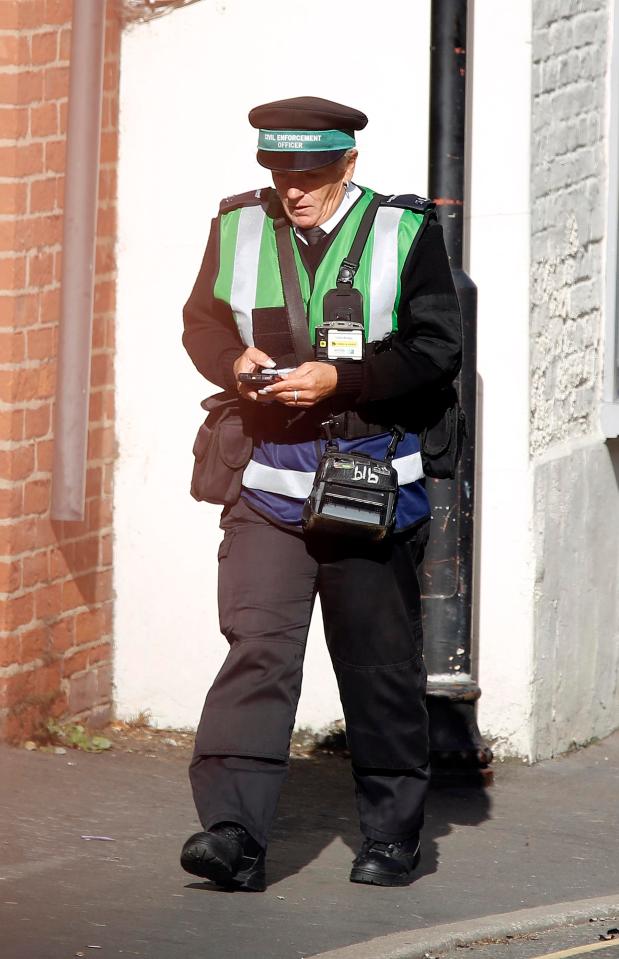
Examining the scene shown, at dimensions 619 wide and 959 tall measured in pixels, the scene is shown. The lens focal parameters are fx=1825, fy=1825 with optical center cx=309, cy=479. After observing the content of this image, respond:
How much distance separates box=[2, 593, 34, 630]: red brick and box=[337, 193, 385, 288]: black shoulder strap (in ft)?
6.67

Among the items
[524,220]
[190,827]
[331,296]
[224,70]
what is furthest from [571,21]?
[190,827]

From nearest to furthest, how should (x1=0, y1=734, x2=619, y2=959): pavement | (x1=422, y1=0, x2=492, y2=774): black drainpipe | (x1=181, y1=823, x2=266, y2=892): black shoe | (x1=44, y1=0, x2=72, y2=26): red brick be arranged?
(x1=0, y1=734, x2=619, y2=959): pavement
(x1=181, y1=823, x2=266, y2=892): black shoe
(x1=422, y1=0, x2=492, y2=774): black drainpipe
(x1=44, y1=0, x2=72, y2=26): red brick

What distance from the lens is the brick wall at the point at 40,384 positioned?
5.88m

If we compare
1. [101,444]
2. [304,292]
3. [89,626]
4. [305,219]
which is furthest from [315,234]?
[89,626]

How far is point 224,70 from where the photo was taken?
20.9 feet

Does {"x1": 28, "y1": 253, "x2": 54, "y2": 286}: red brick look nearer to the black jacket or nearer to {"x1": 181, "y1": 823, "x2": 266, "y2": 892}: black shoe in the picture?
the black jacket

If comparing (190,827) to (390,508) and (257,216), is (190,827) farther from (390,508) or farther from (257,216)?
(257,216)

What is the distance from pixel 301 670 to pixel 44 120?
7.54ft

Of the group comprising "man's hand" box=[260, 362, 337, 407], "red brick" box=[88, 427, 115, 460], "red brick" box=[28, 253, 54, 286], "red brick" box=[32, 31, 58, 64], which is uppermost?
"red brick" box=[32, 31, 58, 64]

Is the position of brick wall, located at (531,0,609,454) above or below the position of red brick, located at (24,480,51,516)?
above

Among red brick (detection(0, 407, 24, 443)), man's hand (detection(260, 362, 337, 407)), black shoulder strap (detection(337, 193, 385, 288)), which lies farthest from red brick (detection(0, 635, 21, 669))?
black shoulder strap (detection(337, 193, 385, 288))

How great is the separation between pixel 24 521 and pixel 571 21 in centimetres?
258

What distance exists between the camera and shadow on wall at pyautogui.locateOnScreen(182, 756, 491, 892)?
5.06 metres

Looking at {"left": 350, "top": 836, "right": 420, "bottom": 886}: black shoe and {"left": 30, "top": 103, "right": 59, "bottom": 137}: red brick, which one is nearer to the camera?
{"left": 350, "top": 836, "right": 420, "bottom": 886}: black shoe
